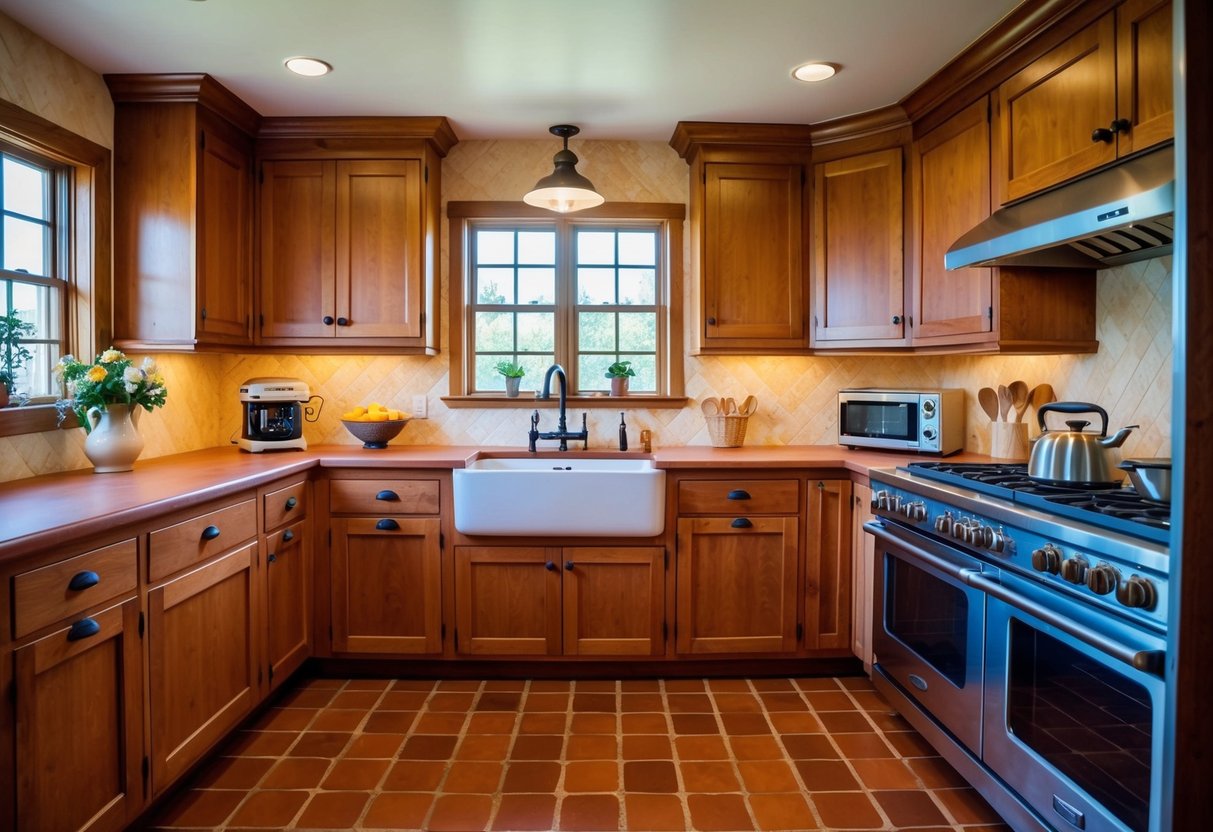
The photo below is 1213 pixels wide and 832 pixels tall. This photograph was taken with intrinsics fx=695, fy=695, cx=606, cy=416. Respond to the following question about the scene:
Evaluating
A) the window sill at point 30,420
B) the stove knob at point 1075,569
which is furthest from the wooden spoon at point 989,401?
the window sill at point 30,420

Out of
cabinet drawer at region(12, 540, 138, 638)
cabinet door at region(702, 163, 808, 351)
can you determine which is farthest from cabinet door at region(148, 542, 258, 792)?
cabinet door at region(702, 163, 808, 351)

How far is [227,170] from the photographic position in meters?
3.01

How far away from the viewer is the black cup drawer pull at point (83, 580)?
159 centimetres

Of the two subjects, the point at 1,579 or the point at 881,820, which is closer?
the point at 1,579

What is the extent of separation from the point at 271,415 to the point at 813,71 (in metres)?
2.69

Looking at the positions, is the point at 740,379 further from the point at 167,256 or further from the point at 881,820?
the point at 167,256

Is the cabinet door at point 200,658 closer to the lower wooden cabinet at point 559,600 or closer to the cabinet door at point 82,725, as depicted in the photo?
the cabinet door at point 82,725

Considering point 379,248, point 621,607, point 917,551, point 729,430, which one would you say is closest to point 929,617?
point 917,551

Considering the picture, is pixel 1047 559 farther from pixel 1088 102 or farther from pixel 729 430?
pixel 729 430

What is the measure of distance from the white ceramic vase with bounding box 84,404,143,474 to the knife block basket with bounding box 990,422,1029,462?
3287 millimetres

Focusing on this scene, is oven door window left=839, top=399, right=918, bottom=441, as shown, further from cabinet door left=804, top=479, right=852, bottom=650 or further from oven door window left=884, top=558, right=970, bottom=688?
oven door window left=884, top=558, right=970, bottom=688

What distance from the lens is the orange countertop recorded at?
1618mm

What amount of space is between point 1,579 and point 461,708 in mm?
1659

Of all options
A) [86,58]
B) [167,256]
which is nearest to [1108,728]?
[167,256]
